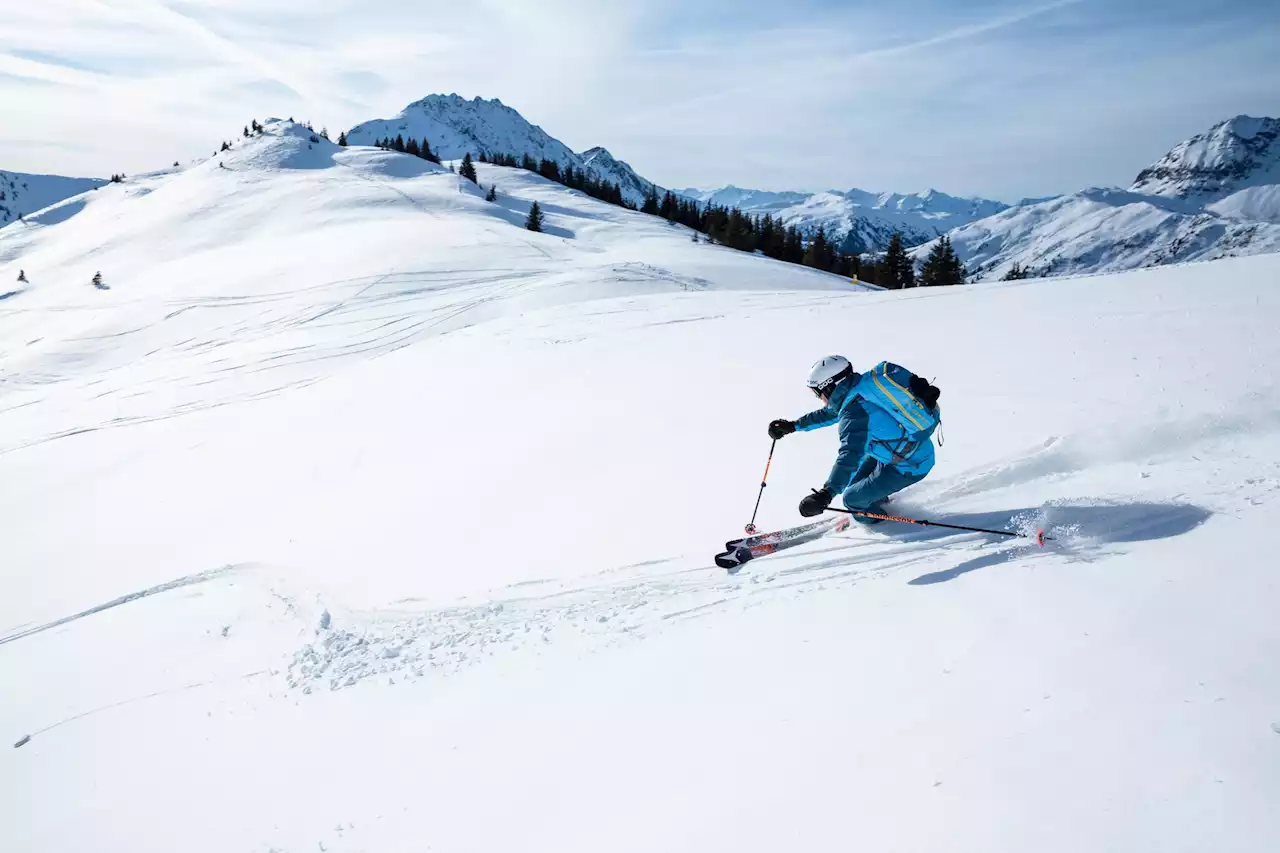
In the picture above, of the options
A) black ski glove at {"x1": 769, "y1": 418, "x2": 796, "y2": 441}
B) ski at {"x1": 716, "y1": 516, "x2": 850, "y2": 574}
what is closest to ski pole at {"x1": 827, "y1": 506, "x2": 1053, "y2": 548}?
ski at {"x1": 716, "y1": 516, "x2": 850, "y2": 574}

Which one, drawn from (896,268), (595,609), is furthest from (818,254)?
(595,609)

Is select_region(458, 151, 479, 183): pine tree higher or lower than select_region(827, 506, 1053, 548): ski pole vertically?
higher

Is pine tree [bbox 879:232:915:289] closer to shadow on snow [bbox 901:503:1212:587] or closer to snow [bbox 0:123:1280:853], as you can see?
snow [bbox 0:123:1280:853]

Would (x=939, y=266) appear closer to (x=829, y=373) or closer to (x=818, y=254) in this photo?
(x=818, y=254)

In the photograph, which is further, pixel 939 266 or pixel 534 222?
pixel 534 222

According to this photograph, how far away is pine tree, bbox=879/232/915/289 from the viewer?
2311 inches

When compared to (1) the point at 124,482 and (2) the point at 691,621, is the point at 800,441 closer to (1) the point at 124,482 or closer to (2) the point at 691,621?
(2) the point at 691,621

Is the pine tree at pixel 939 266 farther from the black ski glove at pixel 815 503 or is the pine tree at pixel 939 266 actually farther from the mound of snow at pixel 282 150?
the mound of snow at pixel 282 150

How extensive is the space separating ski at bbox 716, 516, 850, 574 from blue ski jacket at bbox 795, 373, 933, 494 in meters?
0.57

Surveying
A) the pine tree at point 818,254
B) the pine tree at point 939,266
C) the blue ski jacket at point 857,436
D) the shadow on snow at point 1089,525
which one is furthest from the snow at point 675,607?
the pine tree at point 818,254

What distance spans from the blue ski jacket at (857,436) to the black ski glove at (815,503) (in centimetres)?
8

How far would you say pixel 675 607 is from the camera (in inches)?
240

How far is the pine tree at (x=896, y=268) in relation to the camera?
5869 cm

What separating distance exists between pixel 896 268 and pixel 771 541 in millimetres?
58556
